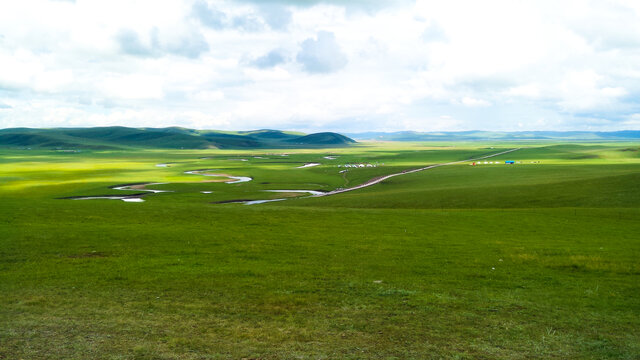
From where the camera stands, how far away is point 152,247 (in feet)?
96.8

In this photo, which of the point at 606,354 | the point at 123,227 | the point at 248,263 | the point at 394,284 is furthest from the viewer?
the point at 123,227

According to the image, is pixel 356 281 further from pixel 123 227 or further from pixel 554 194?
pixel 554 194

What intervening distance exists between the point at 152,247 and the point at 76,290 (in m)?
9.69

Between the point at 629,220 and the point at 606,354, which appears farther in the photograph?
the point at 629,220

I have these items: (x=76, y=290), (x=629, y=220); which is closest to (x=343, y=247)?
(x=76, y=290)

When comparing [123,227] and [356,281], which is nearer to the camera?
[356,281]

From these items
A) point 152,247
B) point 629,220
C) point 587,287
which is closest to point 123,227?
point 152,247

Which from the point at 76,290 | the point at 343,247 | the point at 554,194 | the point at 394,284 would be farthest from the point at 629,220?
the point at 76,290

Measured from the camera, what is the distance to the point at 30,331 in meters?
14.8

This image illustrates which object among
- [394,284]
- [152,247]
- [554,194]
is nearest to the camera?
[394,284]

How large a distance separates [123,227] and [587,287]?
3365 centimetres

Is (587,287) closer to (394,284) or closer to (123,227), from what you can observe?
(394,284)

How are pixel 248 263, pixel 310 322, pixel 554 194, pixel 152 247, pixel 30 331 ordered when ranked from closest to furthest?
pixel 30 331 → pixel 310 322 → pixel 248 263 → pixel 152 247 → pixel 554 194

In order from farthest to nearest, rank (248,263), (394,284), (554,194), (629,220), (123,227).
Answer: (554,194) → (629,220) → (123,227) → (248,263) → (394,284)
